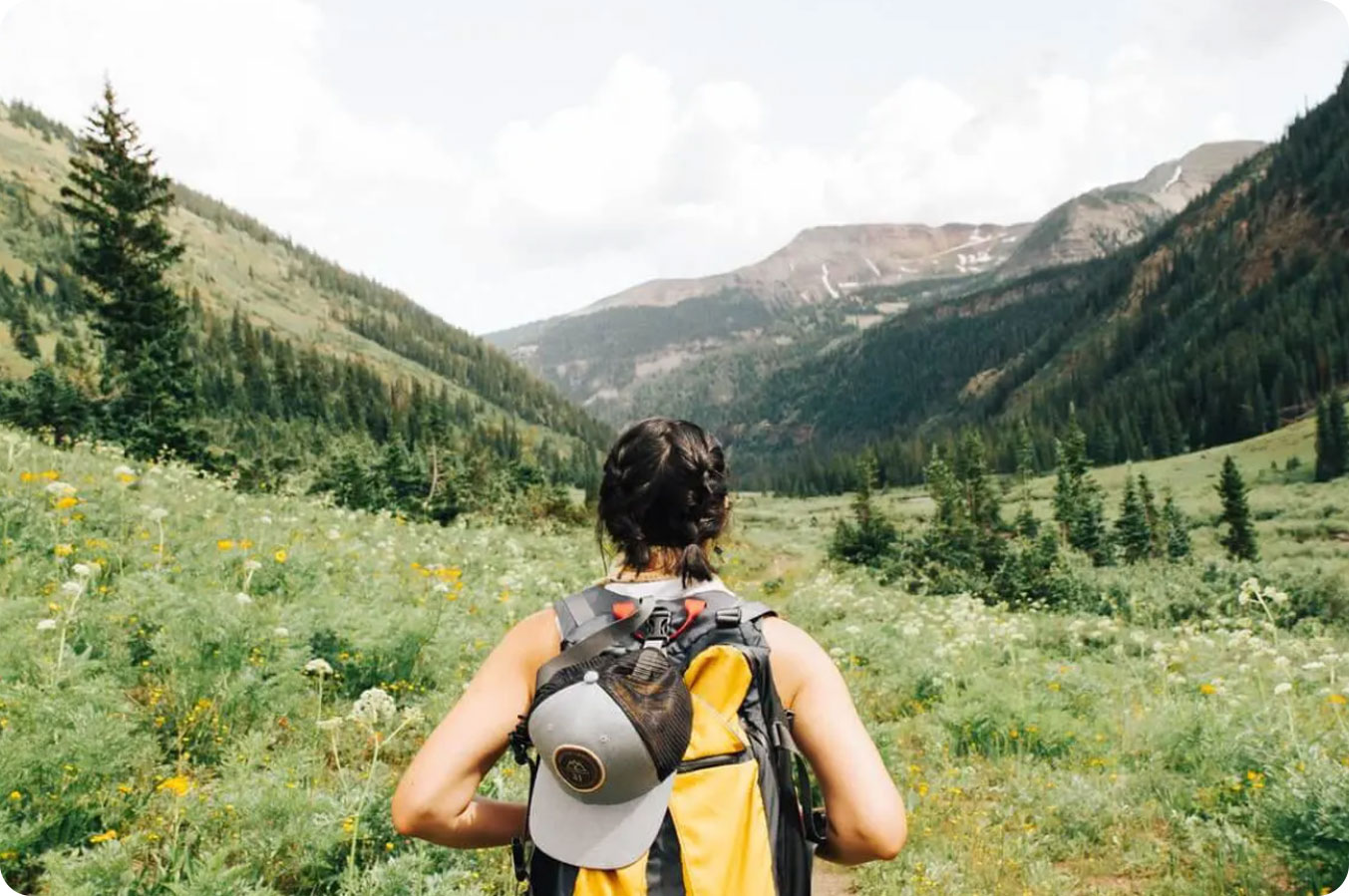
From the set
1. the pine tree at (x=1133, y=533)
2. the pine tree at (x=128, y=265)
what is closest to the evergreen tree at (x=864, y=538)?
the pine tree at (x=1133, y=533)

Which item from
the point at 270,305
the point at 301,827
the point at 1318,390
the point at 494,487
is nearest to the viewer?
the point at 301,827

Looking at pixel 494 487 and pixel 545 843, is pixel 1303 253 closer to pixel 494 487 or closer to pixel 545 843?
pixel 494 487

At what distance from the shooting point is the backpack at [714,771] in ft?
6.66

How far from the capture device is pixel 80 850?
366cm

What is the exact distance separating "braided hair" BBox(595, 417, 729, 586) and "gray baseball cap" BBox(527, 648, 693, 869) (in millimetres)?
429

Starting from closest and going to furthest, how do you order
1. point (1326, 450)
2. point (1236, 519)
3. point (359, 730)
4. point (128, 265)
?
point (359, 730)
point (128, 265)
point (1236, 519)
point (1326, 450)

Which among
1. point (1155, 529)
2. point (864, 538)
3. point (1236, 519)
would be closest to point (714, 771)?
point (864, 538)

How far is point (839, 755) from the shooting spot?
2.28m

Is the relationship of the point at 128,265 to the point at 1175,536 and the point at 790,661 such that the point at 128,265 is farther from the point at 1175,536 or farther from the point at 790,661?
the point at 1175,536

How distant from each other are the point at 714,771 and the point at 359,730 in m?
4.61

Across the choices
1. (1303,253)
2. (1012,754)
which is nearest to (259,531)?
(1012,754)

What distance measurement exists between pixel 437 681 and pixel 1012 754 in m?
5.18

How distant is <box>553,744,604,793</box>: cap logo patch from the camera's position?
1.97 metres

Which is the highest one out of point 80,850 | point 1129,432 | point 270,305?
point 270,305
